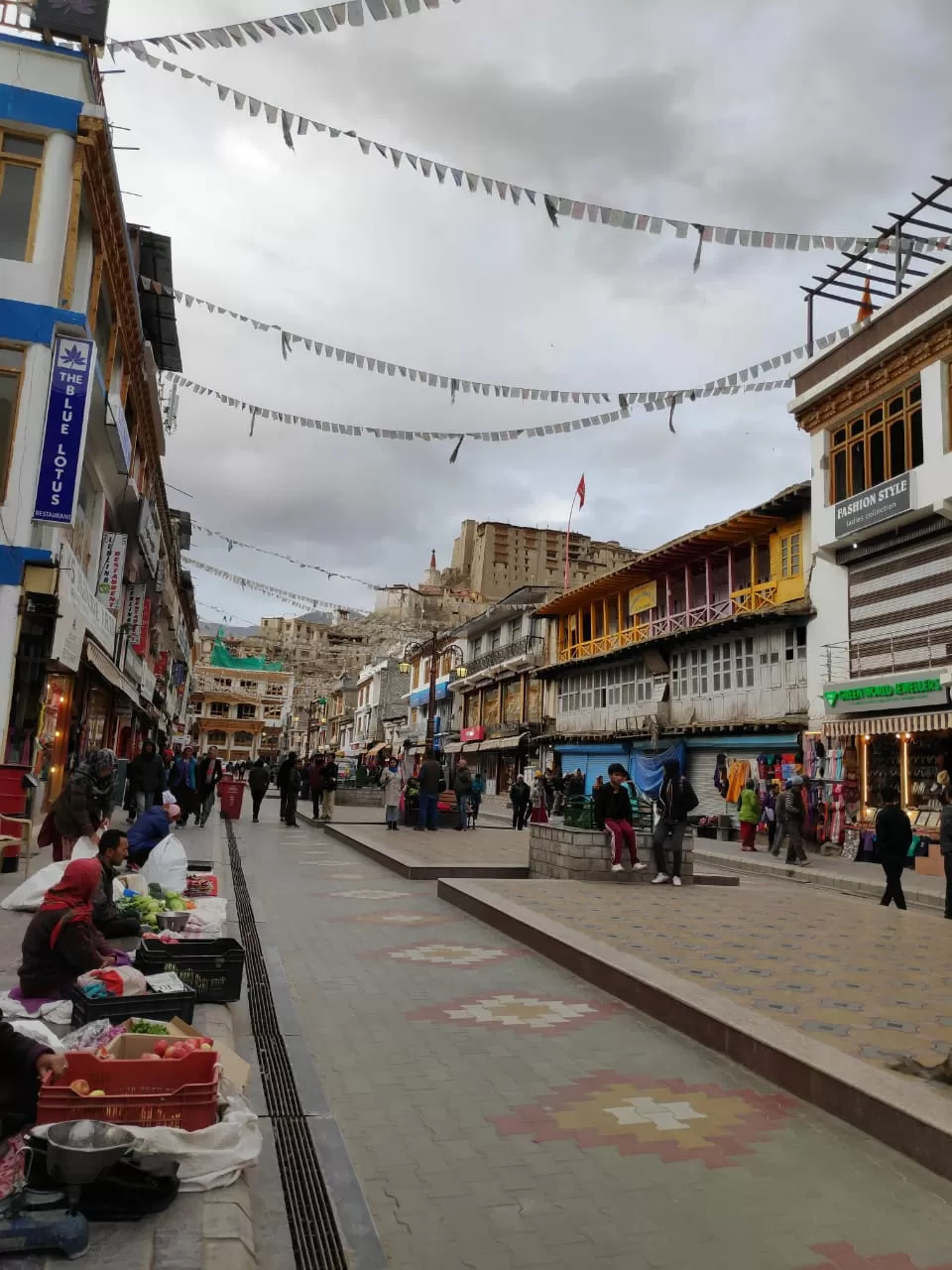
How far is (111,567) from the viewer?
66.2 feet

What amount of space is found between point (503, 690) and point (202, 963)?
130ft

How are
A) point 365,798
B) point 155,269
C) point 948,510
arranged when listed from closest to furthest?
point 948,510 < point 155,269 < point 365,798

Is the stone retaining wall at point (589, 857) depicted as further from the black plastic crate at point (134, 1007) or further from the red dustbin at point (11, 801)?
the black plastic crate at point (134, 1007)

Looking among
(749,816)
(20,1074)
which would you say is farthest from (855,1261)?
(749,816)

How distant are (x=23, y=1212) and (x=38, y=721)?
12.8 metres

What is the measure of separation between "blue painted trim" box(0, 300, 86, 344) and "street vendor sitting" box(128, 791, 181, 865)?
831 cm

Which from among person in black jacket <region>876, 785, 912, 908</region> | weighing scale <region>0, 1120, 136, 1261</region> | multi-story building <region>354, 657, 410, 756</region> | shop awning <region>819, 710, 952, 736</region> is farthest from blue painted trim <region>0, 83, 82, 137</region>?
multi-story building <region>354, 657, 410, 756</region>

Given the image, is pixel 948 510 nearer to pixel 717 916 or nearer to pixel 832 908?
pixel 832 908

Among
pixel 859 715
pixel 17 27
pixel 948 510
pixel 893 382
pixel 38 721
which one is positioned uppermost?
pixel 17 27

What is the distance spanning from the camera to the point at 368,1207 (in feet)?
11.2

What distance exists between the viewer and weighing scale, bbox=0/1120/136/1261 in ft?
8.38

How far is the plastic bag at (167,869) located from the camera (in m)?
8.16

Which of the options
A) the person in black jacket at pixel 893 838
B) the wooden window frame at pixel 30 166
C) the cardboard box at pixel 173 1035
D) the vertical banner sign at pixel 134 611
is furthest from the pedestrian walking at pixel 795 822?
the vertical banner sign at pixel 134 611

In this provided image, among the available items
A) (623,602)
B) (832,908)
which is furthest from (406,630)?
(832,908)
